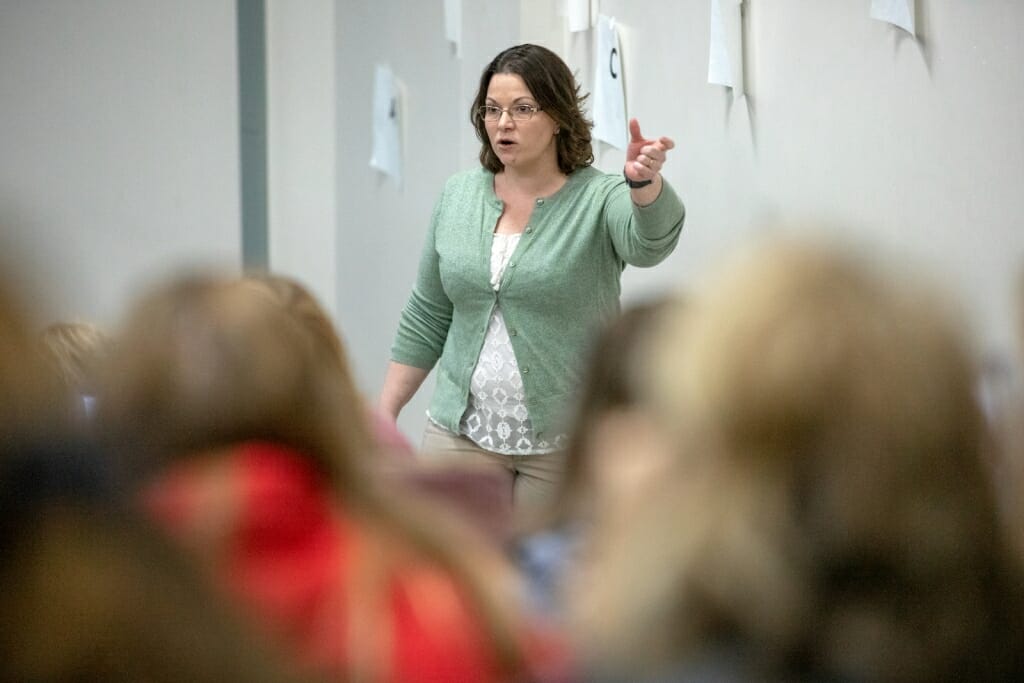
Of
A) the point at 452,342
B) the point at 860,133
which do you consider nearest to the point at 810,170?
the point at 860,133

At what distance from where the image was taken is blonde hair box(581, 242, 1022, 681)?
2.92 ft

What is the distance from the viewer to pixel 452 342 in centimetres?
284

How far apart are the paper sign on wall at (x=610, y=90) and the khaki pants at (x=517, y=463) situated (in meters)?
0.97

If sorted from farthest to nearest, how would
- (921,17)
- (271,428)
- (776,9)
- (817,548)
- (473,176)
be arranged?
(473,176) < (776,9) < (921,17) < (271,428) < (817,548)

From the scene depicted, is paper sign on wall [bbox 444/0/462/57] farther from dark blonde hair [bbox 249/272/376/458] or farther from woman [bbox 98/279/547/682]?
woman [bbox 98/279/547/682]

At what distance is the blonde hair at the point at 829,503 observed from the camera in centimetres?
89

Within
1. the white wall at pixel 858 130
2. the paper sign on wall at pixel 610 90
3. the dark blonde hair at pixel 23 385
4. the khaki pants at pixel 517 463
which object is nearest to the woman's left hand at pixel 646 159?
the white wall at pixel 858 130

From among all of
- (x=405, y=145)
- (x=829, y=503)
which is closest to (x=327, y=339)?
(x=829, y=503)

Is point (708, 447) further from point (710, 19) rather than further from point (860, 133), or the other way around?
point (710, 19)

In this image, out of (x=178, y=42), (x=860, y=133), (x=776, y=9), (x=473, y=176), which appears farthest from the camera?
(x=178, y=42)

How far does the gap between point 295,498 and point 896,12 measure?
5.28 feet

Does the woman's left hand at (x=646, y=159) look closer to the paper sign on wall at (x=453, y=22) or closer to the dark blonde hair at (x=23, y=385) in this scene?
Answer: the dark blonde hair at (x=23, y=385)

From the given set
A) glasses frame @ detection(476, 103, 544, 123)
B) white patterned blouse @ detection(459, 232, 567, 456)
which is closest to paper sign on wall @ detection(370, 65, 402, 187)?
glasses frame @ detection(476, 103, 544, 123)

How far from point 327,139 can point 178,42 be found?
0.70 meters
